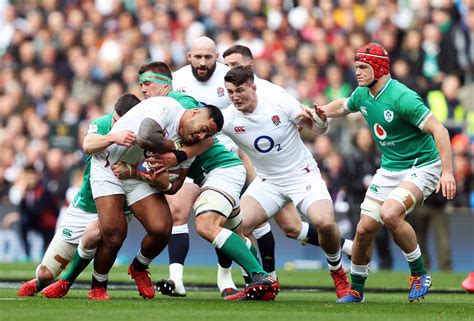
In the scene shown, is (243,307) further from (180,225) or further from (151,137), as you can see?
(180,225)

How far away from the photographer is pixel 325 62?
23.0 m

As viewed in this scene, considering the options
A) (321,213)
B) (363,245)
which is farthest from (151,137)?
(363,245)

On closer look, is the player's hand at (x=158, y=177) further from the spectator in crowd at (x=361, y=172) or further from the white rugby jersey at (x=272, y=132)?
the spectator in crowd at (x=361, y=172)

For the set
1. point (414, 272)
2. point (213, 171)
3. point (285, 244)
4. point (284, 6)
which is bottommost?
point (285, 244)

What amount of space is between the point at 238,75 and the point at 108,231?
2.00m

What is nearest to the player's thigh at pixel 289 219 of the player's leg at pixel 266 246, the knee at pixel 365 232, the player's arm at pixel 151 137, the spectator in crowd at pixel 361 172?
the player's leg at pixel 266 246

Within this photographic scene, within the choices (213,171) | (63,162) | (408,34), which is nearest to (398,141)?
(213,171)

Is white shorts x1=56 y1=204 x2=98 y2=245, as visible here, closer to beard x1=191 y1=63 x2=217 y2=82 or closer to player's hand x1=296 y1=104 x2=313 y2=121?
beard x1=191 y1=63 x2=217 y2=82

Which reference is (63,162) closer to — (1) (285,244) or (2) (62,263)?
(1) (285,244)

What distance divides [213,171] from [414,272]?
2.20 meters

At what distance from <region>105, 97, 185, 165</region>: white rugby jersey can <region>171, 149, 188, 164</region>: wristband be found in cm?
19

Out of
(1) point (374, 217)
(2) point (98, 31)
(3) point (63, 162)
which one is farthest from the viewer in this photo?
(2) point (98, 31)

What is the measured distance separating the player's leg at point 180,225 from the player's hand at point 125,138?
1.90m

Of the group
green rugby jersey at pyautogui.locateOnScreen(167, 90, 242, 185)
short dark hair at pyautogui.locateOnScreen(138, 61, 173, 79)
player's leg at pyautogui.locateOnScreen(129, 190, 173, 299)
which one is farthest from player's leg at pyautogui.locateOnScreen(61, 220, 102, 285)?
short dark hair at pyautogui.locateOnScreen(138, 61, 173, 79)
